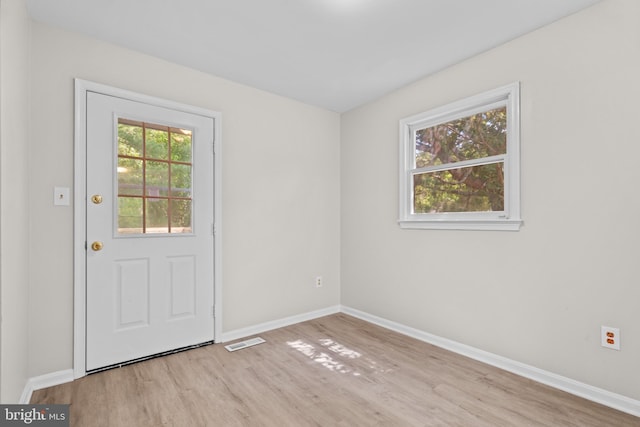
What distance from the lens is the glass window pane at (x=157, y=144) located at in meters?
2.48

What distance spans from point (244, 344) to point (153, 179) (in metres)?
1.60

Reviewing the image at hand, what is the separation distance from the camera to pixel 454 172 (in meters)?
2.74

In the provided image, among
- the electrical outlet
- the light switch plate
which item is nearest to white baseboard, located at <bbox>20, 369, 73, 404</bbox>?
the light switch plate

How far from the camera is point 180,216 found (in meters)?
2.62

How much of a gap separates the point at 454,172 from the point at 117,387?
302cm

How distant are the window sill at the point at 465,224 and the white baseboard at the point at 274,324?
1.38 metres

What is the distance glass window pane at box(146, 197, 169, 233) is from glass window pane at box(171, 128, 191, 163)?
382mm

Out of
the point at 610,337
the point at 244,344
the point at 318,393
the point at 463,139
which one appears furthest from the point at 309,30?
the point at 610,337

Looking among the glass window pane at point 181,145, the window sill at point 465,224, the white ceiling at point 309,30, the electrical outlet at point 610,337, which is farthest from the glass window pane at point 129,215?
the electrical outlet at point 610,337

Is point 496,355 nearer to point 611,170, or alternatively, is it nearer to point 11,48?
point 611,170

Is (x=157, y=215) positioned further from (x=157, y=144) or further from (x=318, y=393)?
(x=318, y=393)

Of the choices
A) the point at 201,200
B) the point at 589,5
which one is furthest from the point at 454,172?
the point at 201,200

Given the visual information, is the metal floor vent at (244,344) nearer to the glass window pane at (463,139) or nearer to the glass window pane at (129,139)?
the glass window pane at (129,139)

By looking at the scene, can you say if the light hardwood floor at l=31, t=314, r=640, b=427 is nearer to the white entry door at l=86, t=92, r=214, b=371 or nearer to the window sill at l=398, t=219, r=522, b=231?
the white entry door at l=86, t=92, r=214, b=371
